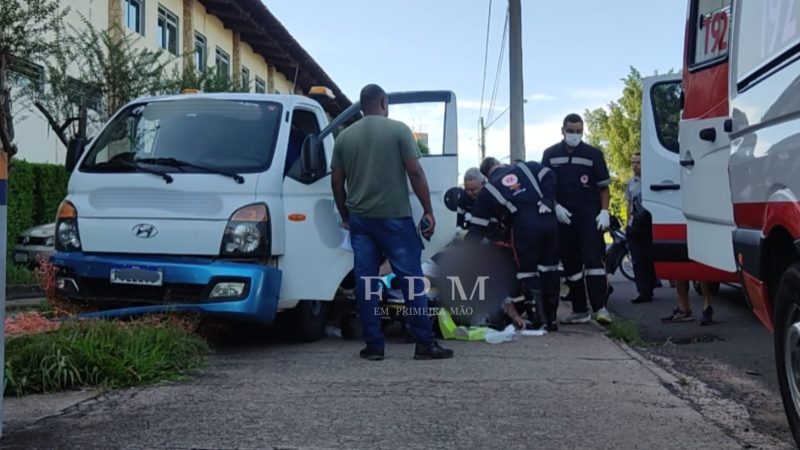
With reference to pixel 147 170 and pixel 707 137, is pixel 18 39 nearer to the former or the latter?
pixel 147 170

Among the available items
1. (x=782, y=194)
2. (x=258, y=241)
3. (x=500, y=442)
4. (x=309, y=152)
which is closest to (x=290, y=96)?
(x=309, y=152)

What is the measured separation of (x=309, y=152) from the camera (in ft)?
19.4

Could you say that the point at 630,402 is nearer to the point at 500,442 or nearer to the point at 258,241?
the point at 500,442

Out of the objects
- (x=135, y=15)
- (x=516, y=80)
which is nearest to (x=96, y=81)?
(x=135, y=15)

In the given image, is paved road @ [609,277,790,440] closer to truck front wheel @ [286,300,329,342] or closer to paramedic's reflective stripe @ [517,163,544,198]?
paramedic's reflective stripe @ [517,163,544,198]

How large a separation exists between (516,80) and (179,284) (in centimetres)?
736

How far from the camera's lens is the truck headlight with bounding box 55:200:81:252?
19.1 ft

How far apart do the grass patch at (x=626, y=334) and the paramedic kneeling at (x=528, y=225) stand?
1.70ft

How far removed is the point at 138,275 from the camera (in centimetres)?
555

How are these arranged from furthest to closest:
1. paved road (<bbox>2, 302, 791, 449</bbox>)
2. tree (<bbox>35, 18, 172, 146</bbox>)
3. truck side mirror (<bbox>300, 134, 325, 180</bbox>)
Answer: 1. tree (<bbox>35, 18, 172, 146</bbox>)
2. truck side mirror (<bbox>300, 134, 325, 180</bbox>)
3. paved road (<bbox>2, 302, 791, 449</bbox>)

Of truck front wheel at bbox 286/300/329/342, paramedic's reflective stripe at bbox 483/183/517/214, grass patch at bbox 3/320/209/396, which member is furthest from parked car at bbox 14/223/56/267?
paramedic's reflective stripe at bbox 483/183/517/214

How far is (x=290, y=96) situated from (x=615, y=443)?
4074 mm

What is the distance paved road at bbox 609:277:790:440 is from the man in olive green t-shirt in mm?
1837

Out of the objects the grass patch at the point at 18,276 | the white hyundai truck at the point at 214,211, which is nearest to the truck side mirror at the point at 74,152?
the white hyundai truck at the point at 214,211
